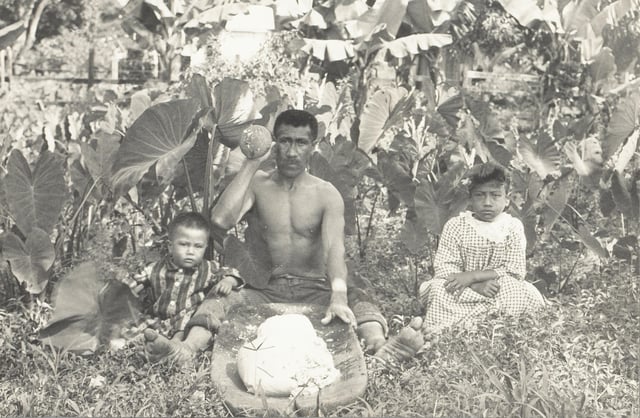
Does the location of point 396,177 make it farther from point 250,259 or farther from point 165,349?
point 165,349

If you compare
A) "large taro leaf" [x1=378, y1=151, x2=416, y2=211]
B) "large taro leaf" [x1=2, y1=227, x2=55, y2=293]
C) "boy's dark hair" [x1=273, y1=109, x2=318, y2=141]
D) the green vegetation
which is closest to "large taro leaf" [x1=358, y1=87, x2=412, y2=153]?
the green vegetation

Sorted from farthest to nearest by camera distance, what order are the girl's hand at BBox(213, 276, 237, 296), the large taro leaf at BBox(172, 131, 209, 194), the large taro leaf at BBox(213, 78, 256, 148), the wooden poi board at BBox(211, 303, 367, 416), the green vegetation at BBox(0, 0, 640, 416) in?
the large taro leaf at BBox(172, 131, 209, 194)
the large taro leaf at BBox(213, 78, 256, 148)
the girl's hand at BBox(213, 276, 237, 296)
the green vegetation at BBox(0, 0, 640, 416)
the wooden poi board at BBox(211, 303, 367, 416)

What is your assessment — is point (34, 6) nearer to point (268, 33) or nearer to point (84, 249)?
point (268, 33)

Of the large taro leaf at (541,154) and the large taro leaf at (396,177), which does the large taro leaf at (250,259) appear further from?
the large taro leaf at (541,154)

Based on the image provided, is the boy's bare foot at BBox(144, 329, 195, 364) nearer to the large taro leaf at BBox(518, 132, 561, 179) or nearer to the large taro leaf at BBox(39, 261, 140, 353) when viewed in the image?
the large taro leaf at BBox(39, 261, 140, 353)

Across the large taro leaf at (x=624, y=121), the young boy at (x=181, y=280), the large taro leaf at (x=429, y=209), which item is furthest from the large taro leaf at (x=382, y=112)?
the young boy at (x=181, y=280)

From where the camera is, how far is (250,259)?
4438 millimetres

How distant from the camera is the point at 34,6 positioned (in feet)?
61.8

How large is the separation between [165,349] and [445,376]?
1230 millimetres

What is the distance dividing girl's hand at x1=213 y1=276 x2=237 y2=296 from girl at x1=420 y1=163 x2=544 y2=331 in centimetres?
106

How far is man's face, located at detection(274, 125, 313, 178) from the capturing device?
4.18 m

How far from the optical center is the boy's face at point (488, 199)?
4.46 m

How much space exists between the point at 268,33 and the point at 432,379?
7517 millimetres

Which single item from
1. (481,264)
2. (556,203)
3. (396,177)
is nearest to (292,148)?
(481,264)
